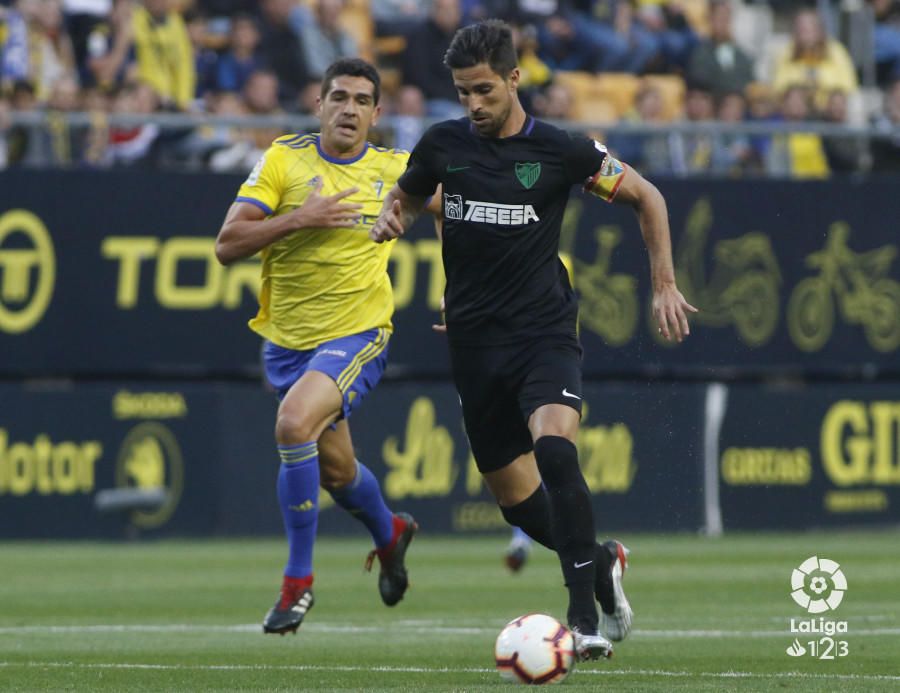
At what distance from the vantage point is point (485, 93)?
24.7 feet

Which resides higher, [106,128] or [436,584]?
[106,128]

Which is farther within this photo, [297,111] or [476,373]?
[297,111]

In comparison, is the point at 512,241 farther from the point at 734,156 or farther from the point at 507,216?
the point at 734,156

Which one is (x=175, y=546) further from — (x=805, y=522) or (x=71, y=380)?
(x=805, y=522)

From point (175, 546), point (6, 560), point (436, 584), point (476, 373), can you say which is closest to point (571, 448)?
point (476, 373)

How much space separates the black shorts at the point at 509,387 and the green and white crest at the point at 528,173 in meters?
0.63

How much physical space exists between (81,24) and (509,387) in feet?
35.1

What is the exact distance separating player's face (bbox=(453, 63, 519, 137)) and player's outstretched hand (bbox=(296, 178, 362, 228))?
1443 millimetres

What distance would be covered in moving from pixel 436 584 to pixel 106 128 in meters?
6.16

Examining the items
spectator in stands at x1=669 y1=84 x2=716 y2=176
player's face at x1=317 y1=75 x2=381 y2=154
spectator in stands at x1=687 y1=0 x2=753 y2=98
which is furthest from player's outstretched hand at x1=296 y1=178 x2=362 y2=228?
spectator in stands at x1=687 y1=0 x2=753 y2=98

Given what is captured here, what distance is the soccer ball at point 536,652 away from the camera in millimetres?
6863

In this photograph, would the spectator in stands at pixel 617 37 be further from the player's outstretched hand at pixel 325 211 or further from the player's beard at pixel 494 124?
the player's beard at pixel 494 124

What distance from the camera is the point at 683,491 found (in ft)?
61.5

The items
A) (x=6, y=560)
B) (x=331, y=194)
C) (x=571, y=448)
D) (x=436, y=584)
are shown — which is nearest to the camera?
(x=571, y=448)
